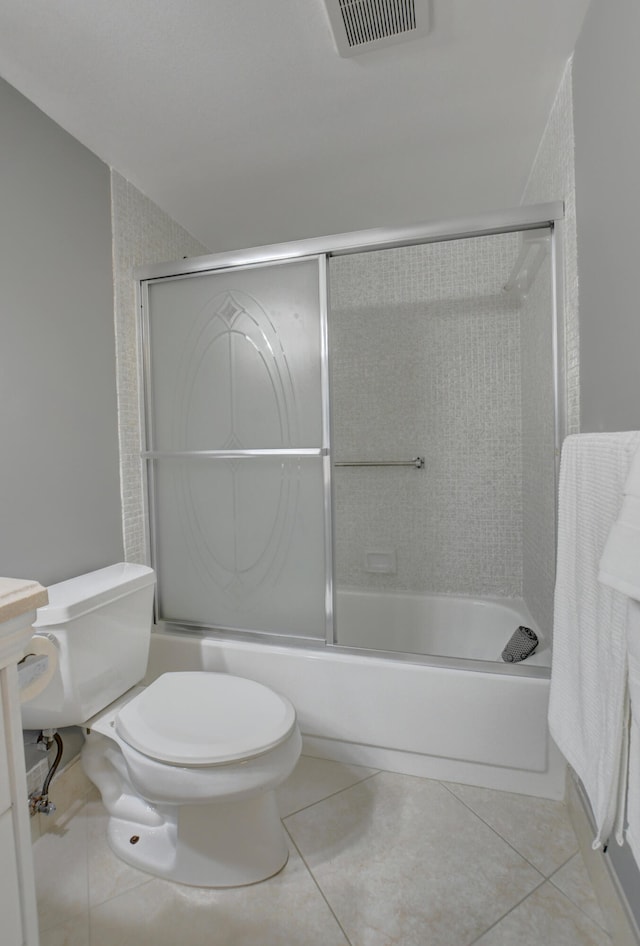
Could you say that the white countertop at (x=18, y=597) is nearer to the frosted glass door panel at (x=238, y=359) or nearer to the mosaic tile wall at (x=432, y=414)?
the frosted glass door panel at (x=238, y=359)

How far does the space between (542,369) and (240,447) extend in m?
1.22

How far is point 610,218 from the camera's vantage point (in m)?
1.14

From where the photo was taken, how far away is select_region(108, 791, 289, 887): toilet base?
1.28 metres

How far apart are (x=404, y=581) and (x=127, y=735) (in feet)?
5.46

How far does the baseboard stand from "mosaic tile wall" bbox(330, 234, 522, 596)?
3.67ft

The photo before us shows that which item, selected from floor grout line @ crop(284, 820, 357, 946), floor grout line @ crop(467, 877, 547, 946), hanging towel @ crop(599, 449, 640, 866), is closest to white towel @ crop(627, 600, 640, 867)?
hanging towel @ crop(599, 449, 640, 866)

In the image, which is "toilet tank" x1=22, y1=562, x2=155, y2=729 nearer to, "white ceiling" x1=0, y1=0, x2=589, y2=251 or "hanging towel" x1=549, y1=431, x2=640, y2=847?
"hanging towel" x1=549, y1=431, x2=640, y2=847

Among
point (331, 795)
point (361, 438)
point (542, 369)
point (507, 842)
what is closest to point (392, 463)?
point (361, 438)

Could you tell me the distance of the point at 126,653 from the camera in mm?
1539

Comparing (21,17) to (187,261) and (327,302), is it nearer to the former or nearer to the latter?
(187,261)

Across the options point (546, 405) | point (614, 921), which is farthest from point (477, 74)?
point (614, 921)

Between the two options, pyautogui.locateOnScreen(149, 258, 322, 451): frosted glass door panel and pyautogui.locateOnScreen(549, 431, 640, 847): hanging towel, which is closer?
pyautogui.locateOnScreen(549, 431, 640, 847): hanging towel

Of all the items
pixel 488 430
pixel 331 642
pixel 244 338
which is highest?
pixel 244 338

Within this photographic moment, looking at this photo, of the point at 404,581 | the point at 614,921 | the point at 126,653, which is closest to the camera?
the point at 614,921
